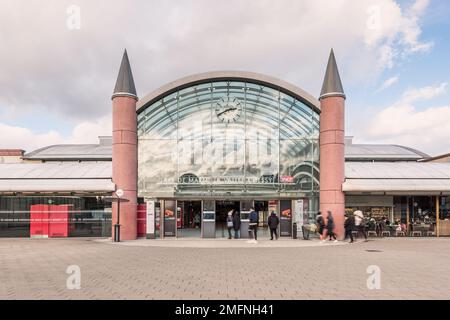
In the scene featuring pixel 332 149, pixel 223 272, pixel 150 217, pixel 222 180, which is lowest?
pixel 223 272

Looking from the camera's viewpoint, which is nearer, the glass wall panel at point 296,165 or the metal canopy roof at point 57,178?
the metal canopy roof at point 57,178

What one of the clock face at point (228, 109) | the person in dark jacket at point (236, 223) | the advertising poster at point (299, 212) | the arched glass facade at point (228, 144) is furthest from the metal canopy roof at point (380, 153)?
the person in dark jacket at point (236, 223)

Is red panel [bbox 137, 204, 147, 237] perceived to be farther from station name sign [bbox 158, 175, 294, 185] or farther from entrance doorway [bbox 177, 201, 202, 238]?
entrance doorway [bbox 177, 201, 202, 238]

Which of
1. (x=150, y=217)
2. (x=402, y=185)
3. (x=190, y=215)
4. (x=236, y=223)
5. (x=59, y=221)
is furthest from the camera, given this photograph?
(x=190, y=215)

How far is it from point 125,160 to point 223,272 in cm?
1252

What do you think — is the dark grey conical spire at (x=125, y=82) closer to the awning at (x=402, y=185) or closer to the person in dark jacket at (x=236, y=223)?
the person in dark jacket at (x=236, y=223)

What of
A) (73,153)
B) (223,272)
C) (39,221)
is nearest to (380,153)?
(73,153)

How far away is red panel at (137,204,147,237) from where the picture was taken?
22.3 m

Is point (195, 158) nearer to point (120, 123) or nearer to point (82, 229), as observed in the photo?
point (120, 123)

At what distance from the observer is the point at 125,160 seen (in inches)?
866

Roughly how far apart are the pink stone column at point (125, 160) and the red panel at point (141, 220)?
0.43 m

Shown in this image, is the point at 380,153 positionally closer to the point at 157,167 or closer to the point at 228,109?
the point at 228,109

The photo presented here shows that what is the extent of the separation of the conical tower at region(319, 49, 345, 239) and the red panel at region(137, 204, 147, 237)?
9541 mm

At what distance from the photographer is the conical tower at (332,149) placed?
2195 centimetres
